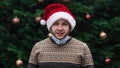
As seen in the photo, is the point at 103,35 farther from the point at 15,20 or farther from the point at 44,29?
the point at 15,20

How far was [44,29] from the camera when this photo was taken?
5699 mm

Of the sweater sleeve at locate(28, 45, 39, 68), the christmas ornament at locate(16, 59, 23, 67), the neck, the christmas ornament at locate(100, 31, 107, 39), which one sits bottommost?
the sweater sleeve at locate(28, 45, 39, 68)

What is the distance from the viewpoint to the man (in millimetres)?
3967

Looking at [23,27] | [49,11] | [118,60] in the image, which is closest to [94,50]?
[118,60]

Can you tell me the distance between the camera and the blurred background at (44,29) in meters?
5.60

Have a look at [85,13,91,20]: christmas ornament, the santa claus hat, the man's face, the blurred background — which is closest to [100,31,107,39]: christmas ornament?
the blurred background

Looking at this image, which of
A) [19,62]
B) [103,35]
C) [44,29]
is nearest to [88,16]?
[103,35]

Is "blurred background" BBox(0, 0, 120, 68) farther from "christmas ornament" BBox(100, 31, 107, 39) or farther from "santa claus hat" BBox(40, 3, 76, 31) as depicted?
"santa claus hat" BBox(40, 3, 76, 31)

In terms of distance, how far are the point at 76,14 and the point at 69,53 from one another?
5.96ft

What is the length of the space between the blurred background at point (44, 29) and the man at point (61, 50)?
148 cm

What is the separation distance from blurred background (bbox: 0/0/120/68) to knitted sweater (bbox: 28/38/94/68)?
1.49m

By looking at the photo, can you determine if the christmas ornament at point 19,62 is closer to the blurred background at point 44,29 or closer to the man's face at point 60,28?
the blurred background at point 44,29

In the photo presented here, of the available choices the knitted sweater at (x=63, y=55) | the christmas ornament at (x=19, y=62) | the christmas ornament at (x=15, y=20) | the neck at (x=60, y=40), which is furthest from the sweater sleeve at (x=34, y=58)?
the christmas ornament at (x=15, y=20)

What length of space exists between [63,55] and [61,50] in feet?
A: 0.18
